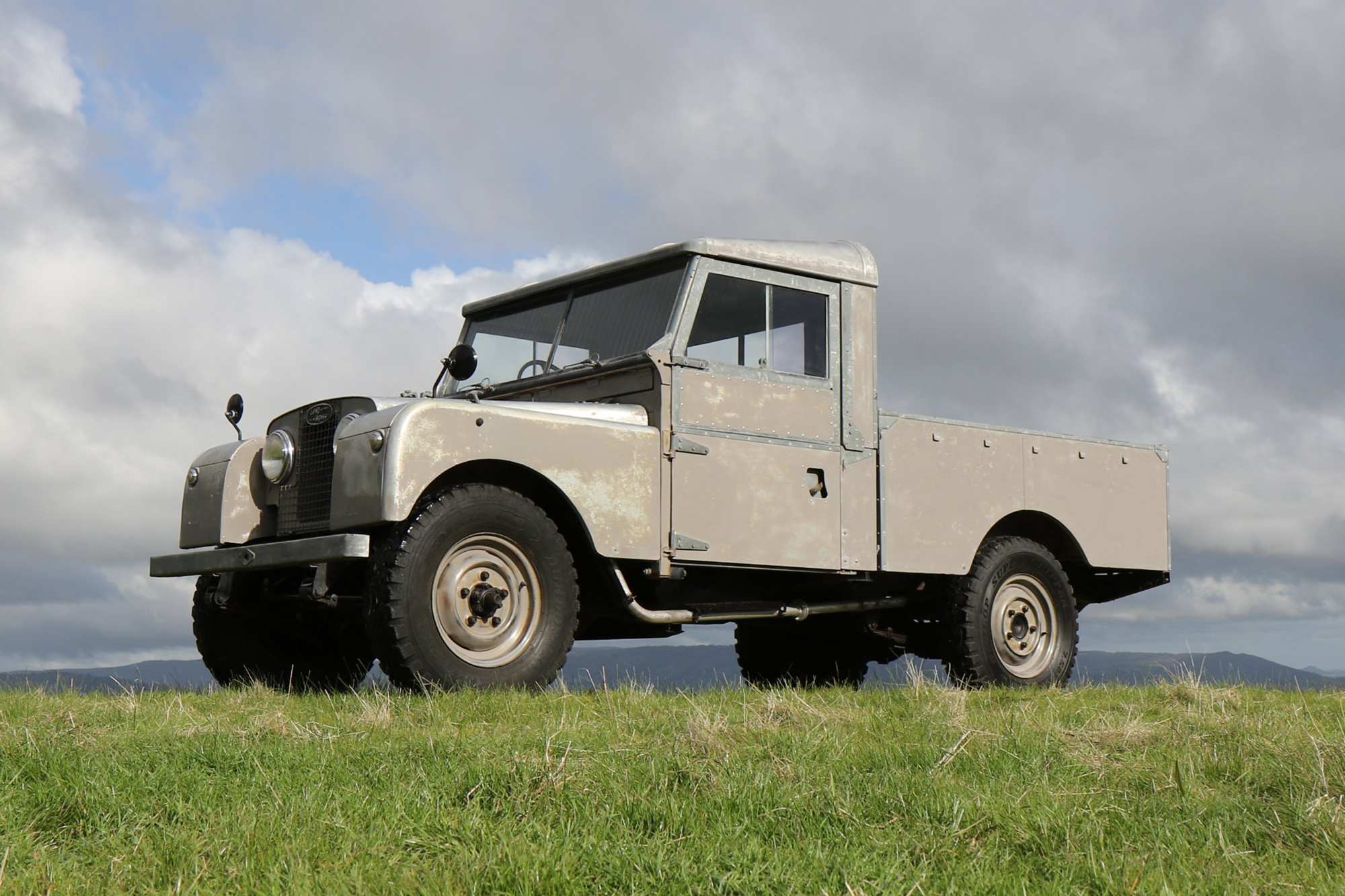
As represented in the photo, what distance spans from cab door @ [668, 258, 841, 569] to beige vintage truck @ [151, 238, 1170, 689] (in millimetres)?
15

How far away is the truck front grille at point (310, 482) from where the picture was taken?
23.5ft

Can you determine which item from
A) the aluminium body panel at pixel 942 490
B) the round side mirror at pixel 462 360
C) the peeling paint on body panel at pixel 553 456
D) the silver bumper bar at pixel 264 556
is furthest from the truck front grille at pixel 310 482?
the aluminium body panel at pixel 942 490

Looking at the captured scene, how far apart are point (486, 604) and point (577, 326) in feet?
7.29

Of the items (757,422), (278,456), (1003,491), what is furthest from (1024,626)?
(278,456)

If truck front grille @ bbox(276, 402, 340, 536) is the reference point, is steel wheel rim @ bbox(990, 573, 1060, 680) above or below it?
below

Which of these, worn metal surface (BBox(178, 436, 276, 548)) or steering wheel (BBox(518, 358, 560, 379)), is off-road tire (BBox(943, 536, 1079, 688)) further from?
worn metal surface (BBox(178, 436, 276, 548))

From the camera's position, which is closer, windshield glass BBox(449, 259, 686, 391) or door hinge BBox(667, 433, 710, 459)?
door hinge BBox(667, 433, 710, 459)

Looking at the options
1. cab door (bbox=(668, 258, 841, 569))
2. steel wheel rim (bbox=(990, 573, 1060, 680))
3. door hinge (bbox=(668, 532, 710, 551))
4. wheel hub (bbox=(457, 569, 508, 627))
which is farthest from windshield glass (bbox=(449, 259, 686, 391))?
steel wheel rim (bbox=(990, 573, 1060, 680))

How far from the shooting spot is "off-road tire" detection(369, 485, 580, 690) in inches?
249

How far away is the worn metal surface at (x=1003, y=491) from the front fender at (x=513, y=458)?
1.98m

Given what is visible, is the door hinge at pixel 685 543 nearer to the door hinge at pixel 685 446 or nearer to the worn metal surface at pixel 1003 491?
the door hinge at pixel 685 446

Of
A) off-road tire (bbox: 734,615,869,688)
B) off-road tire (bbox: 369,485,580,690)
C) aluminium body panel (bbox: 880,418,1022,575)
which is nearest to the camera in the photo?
off-road tire (bbox: 369,485,580,690)

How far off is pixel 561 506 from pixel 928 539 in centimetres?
278

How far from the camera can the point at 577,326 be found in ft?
27.0
